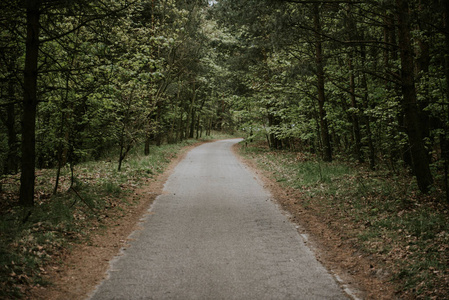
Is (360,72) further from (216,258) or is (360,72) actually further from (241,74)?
(241,74)

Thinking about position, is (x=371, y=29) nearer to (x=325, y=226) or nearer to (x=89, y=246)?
(x=325, y=226)

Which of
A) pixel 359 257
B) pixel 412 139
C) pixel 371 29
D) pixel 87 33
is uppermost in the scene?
pixel 371 29

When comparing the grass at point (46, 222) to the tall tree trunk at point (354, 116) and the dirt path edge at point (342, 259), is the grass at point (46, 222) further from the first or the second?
the tall tree trunk at point (354, 116)

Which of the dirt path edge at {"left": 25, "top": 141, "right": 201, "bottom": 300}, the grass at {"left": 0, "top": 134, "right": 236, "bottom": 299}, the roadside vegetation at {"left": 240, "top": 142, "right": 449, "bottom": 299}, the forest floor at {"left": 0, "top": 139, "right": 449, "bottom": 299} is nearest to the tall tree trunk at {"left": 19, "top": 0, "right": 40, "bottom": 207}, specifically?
the grass at {"left": 0, "top": 134, "right": 236, "bottom": 299}

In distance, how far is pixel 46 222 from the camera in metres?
6.34

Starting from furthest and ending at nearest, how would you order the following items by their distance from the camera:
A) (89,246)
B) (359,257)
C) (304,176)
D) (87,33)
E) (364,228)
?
(304,176)
(87,33)
(364,228)
(89,246)
(359,257)

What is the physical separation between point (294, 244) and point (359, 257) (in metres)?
1.25

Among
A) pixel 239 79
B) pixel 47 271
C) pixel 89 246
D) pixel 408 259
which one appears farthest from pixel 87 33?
pixel 239 79

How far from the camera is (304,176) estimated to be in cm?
1280

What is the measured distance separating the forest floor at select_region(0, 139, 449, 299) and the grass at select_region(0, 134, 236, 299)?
5cm

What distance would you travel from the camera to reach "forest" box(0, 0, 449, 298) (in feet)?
23.6

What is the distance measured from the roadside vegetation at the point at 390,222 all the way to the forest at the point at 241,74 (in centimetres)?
79

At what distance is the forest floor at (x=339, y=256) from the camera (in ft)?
14.5

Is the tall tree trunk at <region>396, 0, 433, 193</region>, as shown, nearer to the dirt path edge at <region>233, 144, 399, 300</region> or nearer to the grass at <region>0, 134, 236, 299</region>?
the dirt path edge at <region>233, 144, 399, 300</region>
